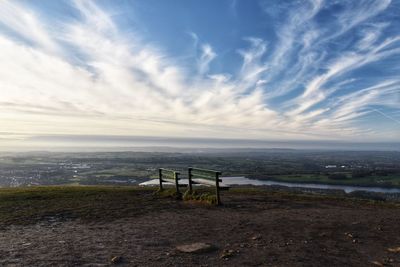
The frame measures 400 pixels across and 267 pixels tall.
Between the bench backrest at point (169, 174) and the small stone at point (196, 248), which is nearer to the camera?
the small stone at point (196, 248)

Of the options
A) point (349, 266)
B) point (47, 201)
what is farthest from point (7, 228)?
point (349, 266)

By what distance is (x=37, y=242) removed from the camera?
30.9 feet

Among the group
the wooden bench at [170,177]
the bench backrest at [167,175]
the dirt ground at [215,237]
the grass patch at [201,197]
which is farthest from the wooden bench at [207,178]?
the dirt ground at [215,237]

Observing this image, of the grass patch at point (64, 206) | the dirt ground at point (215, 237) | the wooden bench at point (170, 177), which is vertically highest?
the wooden bench at point (170, 177)

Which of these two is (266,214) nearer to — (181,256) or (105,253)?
(181,256)

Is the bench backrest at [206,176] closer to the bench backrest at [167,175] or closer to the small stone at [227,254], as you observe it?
the bench backrest at [167,175]

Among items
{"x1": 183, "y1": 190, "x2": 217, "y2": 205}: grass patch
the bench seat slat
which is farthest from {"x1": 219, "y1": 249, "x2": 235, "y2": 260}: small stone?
the bench seat slat

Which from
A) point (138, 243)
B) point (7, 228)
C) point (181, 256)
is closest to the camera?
point (181, 256)

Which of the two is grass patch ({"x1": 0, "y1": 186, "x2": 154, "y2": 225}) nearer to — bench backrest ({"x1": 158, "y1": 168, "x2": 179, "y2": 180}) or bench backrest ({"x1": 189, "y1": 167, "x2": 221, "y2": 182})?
bench backrest ({"x1": 158, "y1": 168, "x2": 179, "y2": 180})

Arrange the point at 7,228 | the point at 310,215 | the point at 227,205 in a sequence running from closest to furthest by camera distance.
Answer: the point at 7,228 → the point at 310,215 → the point at 227,205

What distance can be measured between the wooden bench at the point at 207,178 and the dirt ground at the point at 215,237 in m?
1.39

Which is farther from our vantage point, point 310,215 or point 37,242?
point 310,215

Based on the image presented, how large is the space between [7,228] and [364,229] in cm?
1226

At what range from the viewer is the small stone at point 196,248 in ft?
28.1
